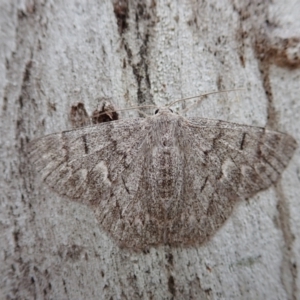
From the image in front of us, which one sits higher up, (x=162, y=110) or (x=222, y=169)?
(x=162, y=110)

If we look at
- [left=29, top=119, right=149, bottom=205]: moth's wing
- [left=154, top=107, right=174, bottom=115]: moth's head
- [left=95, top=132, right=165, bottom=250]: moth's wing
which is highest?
[left=154, top=107, right=174, bottom=115]: moth's head

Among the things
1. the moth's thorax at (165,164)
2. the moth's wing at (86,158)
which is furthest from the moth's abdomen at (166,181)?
the moth's wing at (86,158)

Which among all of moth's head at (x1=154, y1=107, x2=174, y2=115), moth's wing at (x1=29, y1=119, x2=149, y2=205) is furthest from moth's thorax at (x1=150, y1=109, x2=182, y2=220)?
moth's wing at (x1=29, y1=119, x2=149, y2=205)

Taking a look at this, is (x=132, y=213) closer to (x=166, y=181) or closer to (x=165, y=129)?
(x=166, y=181)

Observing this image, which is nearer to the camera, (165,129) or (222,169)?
(222,169)

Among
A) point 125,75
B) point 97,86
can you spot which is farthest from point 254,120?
point 97,86

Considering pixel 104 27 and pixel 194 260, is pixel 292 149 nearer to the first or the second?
pixel 194 260

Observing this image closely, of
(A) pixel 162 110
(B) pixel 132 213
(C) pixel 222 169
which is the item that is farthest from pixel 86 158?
(C) pixel 222 169

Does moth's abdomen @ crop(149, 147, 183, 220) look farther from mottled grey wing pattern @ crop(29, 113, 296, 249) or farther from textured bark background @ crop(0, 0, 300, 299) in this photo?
textured bark background @ crop(0, 0, 300, 299)

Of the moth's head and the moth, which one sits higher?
the moth's head
